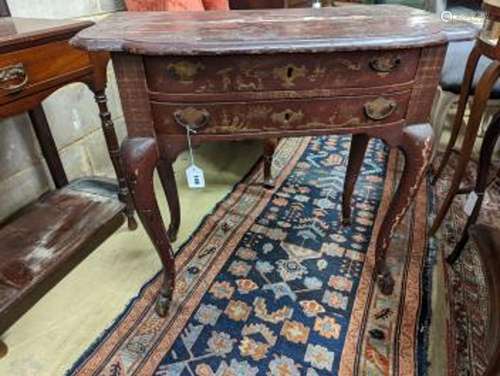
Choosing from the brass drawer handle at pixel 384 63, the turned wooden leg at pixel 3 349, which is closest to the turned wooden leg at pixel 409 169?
the brass drawer handle at pixel 384 63

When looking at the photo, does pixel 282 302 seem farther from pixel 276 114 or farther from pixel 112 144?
pixel 112 144

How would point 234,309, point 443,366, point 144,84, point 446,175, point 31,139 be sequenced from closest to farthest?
point 144,84, point 443,366, point 234,309, point 31,139, point 446,175

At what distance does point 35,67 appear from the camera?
974mm

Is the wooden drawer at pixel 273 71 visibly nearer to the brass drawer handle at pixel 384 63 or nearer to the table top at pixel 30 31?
the brass drawer handle at pixel 384 63

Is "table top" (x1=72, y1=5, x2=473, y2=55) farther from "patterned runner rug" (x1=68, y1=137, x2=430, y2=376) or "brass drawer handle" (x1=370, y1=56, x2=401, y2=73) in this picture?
"patterned runner rug" (x1=68, y1=137, x2=430, y2=376)

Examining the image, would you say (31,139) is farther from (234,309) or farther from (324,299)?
(324,299)

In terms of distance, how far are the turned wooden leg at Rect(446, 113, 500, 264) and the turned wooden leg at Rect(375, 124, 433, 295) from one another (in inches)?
10.2

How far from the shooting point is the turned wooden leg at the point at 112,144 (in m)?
1.24

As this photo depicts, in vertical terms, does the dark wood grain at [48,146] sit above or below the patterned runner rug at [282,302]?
above

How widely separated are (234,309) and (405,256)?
2.13ft

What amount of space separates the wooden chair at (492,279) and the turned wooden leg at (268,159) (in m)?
0.94

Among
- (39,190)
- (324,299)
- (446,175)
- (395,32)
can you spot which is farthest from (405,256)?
(39,190)

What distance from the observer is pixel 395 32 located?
0.78m

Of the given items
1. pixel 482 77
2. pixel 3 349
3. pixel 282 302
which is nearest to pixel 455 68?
pixel 482 77
